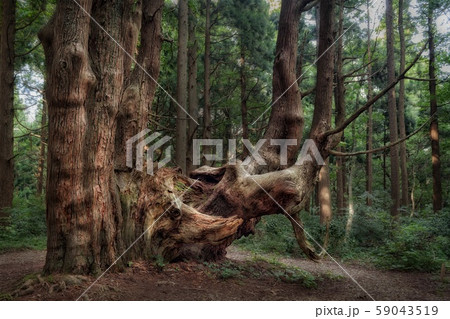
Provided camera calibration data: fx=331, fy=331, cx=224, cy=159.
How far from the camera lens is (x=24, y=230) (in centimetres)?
1011

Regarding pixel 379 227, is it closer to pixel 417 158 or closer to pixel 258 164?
pixel 258 164

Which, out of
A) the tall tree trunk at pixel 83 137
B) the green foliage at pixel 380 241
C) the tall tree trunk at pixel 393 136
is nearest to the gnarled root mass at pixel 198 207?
the tall tree trunk at pixel 83 137

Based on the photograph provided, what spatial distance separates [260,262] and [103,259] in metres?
3.52

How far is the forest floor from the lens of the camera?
12.4ft

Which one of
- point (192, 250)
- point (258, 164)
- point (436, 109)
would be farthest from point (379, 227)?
point (192, 250)

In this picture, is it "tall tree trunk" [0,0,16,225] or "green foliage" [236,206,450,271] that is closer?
"green foliage" [236,206,450,271]

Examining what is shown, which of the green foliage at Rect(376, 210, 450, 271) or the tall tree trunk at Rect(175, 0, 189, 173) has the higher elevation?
the tall tree trunk at Rect(175, 0, 189, 173)

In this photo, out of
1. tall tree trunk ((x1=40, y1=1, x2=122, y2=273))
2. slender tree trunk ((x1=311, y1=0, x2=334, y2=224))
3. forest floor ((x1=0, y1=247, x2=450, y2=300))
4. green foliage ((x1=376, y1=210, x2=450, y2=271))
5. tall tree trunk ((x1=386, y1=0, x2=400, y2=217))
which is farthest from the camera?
tall tree trunk ((x1=386, y1=0, x2=400, y2=217))

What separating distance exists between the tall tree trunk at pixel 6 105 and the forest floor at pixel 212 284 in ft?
10.8

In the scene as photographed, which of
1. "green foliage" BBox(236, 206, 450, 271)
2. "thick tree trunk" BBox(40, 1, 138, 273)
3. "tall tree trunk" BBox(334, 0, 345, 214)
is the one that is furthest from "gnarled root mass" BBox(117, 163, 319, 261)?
"green foliage" BBox(236, 206, 450, 271)

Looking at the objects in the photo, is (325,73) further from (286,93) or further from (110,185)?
(110,185)

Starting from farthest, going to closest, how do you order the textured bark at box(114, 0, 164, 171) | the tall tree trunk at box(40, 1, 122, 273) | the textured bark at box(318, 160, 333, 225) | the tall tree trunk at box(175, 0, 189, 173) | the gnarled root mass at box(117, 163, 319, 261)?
the textured bark at box(318, 160, 333, 225) < the tall tree trunk at box(175, 0, 189, 173) < the textured bark at box(114, 0, 164, 171) < the gnarled root mass at box(117, 163, 319, 261) < the tall tree trunk at box(40, 1, 122, 273)

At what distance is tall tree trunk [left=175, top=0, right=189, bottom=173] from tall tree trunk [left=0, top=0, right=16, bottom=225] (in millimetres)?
4677

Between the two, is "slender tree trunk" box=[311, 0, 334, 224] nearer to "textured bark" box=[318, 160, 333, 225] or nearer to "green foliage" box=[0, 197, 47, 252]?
"textured bark" box=[318, 160, 333, 225]
